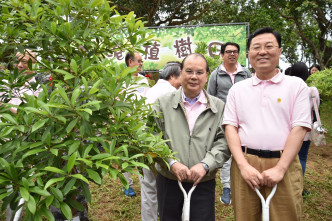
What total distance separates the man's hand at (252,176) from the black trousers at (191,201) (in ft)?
1.16

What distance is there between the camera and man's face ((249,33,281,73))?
6.24 ft

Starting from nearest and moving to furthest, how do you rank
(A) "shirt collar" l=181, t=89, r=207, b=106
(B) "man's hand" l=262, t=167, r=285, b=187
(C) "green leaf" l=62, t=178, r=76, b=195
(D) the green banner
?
1. (C) "green leaf" l=62, t=178, r=76, b=195
2. (B) "man's hand" l=262, t=167, r=285, b=187
3. (A) "shirt collar" l=181, t=89, r=207, b=106
4. (D) the green banner

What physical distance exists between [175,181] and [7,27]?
4.93 ft

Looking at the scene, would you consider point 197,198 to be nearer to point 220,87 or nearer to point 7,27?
point 7,27

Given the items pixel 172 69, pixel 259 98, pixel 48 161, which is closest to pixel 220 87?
pixel 172 69

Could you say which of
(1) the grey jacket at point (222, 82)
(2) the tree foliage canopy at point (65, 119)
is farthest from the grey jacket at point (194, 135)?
(1) the grey jacket at point (222, 82)

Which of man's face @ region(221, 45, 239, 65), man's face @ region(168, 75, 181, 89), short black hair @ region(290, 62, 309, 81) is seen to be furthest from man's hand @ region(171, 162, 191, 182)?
short black hair @ region(290, 62, 309, 81)

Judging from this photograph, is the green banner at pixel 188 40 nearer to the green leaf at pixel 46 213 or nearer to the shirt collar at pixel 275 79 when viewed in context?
the shirt collar at pixel 275 79

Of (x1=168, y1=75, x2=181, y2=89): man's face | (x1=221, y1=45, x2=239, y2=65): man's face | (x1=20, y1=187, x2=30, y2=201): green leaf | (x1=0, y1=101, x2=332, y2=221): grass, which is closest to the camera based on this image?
(x1=20, y1=187, x2=30, y2=201): green leaf

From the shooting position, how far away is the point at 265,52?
1898 mm

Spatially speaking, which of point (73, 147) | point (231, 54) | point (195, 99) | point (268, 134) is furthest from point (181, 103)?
point (231, 54)

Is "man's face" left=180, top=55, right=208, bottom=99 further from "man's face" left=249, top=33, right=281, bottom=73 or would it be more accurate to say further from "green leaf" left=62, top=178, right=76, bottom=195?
"green leaf" left=62, top=178, right=76, bottom=195

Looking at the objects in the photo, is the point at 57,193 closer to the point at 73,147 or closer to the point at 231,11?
the point at 73,147

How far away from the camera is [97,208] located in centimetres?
373
